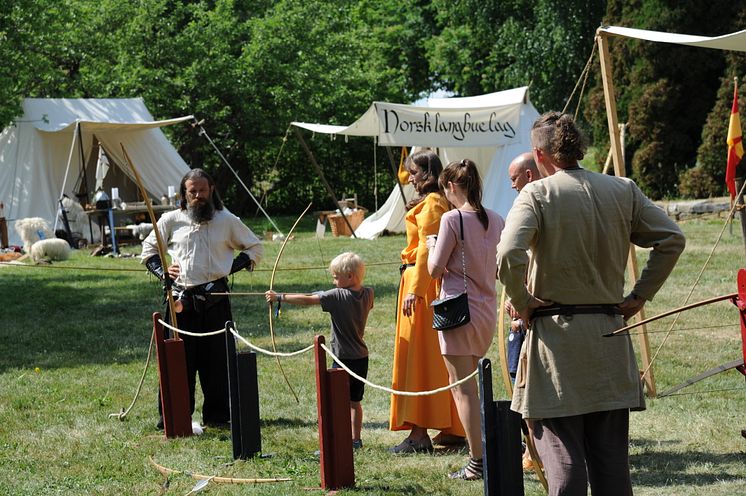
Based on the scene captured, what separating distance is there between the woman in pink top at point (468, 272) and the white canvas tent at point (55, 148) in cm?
1452

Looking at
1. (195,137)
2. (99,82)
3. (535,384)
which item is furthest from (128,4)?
(535,384)

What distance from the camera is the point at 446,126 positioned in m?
13.3

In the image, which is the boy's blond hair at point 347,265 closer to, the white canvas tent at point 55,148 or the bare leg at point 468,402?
the bare leg at point 468,402

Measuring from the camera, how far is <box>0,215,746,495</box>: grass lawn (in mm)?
4780

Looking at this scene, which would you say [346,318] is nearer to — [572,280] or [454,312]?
[454,312]

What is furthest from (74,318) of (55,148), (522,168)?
(55,148)

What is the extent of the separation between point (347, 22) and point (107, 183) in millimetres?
9028

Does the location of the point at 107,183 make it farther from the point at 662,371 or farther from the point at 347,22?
the point at 662,371

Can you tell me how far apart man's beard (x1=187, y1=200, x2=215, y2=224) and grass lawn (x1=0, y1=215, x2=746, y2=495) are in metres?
1.22

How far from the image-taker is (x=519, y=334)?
4605 millimetres

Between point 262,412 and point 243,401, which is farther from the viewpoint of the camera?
point 262,412

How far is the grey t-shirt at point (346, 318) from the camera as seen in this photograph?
5.23 m

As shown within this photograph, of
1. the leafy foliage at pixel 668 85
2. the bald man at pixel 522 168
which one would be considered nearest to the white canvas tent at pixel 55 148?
the leafy foliage at pixel 668 85

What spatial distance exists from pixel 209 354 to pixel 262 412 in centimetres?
59
